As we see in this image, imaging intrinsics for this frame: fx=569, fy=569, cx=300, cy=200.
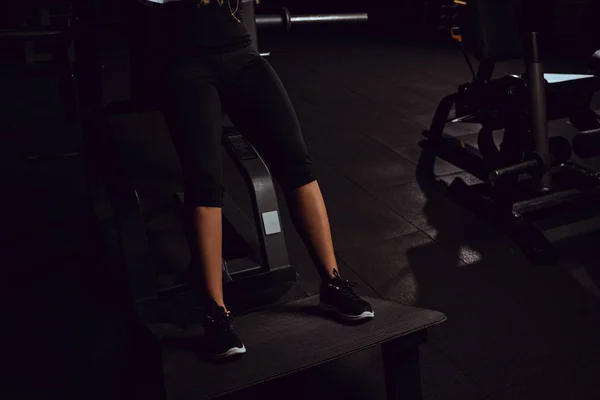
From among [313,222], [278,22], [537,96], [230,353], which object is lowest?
[230,353]

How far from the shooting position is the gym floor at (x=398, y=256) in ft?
5.24

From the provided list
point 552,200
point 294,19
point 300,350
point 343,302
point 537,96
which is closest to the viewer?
point 300,350

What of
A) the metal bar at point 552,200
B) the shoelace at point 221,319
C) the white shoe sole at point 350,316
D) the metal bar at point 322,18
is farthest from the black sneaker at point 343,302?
the metal bar at point 552,200

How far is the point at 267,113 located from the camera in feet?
4.73

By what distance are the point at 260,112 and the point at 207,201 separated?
10.5 inches

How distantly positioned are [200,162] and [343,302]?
0.48 metres

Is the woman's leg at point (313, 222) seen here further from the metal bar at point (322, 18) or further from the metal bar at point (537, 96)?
the metal bar at point (537, 96)

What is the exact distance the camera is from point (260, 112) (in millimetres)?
1446

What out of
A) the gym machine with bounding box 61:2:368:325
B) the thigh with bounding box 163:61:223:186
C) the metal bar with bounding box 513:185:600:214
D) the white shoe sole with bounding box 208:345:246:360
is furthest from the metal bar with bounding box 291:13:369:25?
the metal bar with bounding box 513:185:600:214

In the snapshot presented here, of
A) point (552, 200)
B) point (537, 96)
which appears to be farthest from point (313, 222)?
point (552, 200)

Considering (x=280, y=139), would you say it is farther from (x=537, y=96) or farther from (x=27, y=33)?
(x=537, y=96)

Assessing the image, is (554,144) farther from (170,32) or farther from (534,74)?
(170,32)

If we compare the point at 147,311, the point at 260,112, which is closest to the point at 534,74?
the point at 260,112

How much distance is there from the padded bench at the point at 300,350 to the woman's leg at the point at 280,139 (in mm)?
185
